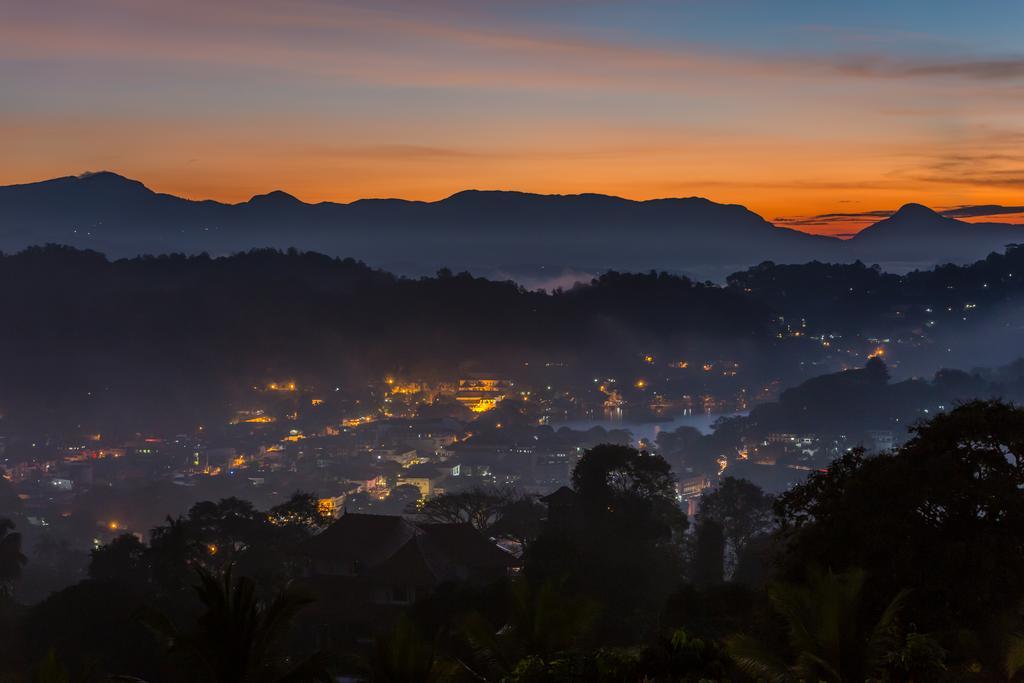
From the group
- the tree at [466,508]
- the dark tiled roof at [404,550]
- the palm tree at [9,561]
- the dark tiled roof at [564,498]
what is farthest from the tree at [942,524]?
the palm tree at [9,561]

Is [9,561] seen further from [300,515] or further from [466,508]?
[466,508]

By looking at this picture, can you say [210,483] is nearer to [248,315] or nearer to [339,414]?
[339,414]

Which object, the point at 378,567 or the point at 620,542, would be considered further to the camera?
the point at 620,542

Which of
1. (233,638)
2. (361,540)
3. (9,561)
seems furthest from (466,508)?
(233,638)

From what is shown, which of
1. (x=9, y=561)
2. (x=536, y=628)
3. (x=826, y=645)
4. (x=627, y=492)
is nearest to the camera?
(x=826, y=645)

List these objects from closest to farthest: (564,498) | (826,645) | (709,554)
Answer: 1. (826,645)
2. (709,554)
3. (564,498)

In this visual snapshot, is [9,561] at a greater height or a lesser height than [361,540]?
lesser

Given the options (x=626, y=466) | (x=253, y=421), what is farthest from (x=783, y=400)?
(x=626, y=466)
